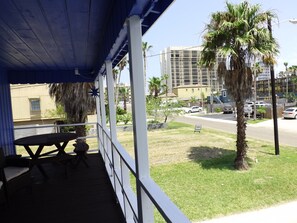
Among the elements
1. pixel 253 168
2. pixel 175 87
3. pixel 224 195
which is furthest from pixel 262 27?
pixel 175 87

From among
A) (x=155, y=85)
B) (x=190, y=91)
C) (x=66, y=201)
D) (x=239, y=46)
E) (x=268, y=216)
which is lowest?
(x=268, y=216)

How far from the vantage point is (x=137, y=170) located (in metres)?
1.92

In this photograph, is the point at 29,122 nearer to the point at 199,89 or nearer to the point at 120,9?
the point at 120,9

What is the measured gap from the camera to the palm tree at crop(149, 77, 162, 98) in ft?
130

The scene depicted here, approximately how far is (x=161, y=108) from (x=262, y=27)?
42.6ft

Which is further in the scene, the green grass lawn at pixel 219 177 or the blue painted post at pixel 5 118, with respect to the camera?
the green grass lawn at pixel 219 177

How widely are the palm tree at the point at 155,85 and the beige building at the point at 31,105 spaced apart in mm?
20227

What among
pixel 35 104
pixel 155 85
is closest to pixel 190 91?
pixel 155 85

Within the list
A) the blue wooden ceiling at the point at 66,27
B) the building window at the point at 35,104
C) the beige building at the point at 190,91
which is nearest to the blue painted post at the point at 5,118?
the blue wooden ceiling at the point at 66,27

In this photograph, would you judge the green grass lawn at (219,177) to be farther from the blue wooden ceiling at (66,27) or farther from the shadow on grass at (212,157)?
the blue wooden ceiling at (66,27)

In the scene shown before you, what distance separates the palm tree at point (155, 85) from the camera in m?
39.7

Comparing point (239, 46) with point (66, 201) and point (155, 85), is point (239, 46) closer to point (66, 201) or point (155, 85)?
point (66, 201)

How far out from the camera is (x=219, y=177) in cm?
897

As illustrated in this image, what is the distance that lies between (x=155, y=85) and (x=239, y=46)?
3051cm
